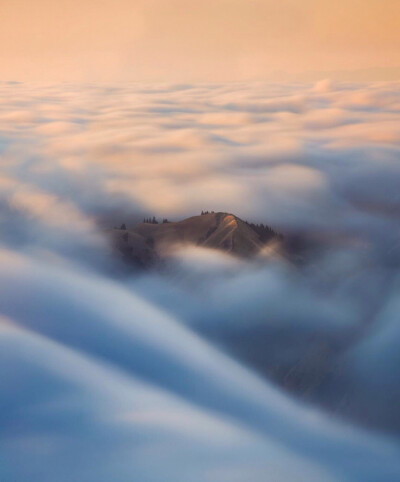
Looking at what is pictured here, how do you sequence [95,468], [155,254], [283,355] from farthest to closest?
[155,254]
[283,355]
[95,468]

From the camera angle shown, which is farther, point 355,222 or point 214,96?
point 214,96

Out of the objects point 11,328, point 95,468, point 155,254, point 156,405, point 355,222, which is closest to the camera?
point 95,468

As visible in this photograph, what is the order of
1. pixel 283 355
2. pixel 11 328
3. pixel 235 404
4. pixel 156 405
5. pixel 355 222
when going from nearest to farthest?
pixel 156 405 → pixel 235 404 → pixel 11 328 → pixel 283 355 → pixel 355 222

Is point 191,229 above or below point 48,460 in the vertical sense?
above

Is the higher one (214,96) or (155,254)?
(214,96)

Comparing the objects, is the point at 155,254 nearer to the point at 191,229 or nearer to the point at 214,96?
the point at 191,229

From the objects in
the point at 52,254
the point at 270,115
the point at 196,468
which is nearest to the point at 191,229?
the point at 52,254

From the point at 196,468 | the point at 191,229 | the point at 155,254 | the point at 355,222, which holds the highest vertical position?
the point at 355,222

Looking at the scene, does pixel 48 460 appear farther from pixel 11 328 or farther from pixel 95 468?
pixel 11 328

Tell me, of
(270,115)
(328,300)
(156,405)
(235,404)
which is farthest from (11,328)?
(270,115)
